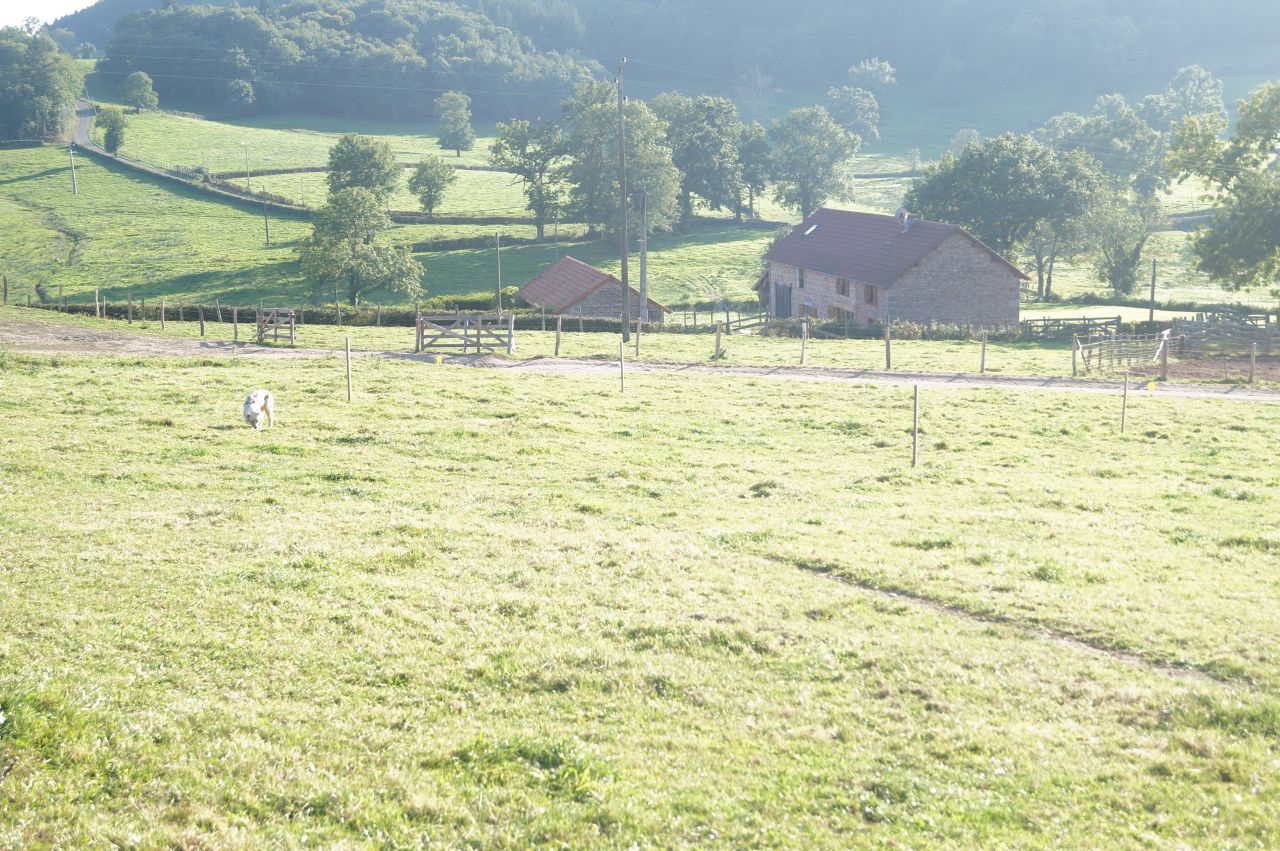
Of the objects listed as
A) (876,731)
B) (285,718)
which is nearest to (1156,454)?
(876,731)

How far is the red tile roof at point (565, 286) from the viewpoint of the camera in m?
67.1

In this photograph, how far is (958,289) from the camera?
68438 mm

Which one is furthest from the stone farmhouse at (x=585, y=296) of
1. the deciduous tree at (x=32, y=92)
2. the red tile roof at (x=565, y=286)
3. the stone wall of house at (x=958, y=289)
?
the deciduous tree at (x=32, y=92)

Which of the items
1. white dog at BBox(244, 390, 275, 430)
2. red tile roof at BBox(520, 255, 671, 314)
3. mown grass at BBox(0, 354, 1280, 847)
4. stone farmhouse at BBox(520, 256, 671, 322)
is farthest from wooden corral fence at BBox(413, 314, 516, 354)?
stone farmhouse at BBox(520, 256, 671, 322)

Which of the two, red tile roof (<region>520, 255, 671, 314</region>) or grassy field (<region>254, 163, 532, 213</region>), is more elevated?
grassy field (<region>254, 163, 532, 213</region>)

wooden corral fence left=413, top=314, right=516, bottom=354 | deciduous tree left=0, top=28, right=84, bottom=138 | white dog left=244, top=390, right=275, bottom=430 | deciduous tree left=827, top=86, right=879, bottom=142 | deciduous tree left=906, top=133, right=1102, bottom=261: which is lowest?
white dog left=244, top=390, right=275, bottom=430

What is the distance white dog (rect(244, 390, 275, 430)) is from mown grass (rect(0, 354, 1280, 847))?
1099 millimetres

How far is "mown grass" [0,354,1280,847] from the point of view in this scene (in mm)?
9328

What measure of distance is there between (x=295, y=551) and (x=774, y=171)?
107663mm

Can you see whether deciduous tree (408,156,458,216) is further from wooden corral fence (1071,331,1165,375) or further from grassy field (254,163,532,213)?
wooden corral fence (1071,331,1165,375)

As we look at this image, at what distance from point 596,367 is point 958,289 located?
116 ft

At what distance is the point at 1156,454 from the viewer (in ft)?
89.5

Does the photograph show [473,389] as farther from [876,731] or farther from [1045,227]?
[1045,227]

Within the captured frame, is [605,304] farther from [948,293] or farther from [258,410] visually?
[258,410]
